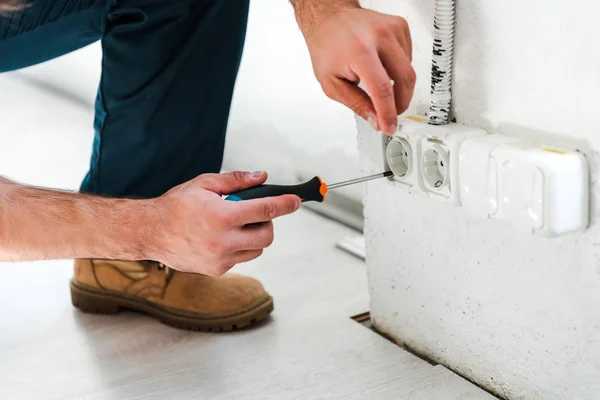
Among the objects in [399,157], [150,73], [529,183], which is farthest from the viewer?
[150,73]

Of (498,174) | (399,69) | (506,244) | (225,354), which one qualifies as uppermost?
(399,69)

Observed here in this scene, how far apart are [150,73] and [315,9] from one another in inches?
16.5

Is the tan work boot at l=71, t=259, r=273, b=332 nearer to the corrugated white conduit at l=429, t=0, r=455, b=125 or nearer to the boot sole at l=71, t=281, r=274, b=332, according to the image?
the boot sole at l=71, t=281, r=274, b=332

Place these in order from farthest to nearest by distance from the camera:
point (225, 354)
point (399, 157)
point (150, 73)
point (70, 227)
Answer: point (150, 73) → point (225, 354) → point (399, 157) → point (70, 227)

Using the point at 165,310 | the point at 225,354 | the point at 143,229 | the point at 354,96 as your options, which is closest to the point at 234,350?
the point at 225,354

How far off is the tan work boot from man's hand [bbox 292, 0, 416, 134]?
452mm

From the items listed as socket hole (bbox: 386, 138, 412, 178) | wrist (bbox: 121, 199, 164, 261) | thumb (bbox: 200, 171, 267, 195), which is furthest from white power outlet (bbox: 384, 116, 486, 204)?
wrist (bbox: 121, 199, 164, 261)

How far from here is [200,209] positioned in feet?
2.62

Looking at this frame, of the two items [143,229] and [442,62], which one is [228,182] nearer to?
[143,229]

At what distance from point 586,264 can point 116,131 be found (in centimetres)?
81

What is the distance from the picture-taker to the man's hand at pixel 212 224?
2.61ft

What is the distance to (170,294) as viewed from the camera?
→ 1.23m

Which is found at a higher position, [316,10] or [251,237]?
[316,10]

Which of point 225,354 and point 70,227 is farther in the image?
point 225,354
